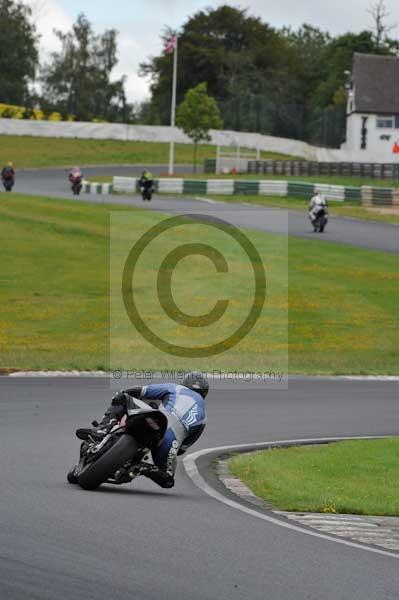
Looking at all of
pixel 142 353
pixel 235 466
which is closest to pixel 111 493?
pixel 235 466

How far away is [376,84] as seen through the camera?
90.9m

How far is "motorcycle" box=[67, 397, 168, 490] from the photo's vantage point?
1002 centimetres

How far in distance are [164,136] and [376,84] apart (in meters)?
16.6

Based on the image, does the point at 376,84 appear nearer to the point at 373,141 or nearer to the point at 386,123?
the point at 386,123

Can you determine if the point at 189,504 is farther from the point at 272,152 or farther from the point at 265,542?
the point at 272,152

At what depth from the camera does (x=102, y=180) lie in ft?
225

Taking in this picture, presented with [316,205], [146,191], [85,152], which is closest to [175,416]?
[316,205]

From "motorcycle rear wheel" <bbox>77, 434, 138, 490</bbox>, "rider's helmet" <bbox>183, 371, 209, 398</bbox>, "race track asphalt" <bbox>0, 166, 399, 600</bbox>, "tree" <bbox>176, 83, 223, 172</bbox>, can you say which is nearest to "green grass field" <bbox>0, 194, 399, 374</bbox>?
"race track asphalt" <bbox>0, 166, 399, 600</bbox>

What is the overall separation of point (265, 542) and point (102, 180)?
6150 cm

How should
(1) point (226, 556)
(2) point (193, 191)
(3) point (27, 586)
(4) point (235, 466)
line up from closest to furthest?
(3) point (27, 586)
(1) point (226, 556)
(4) point (235, 466)
(2) point (193, 191)

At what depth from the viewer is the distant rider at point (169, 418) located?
10453 mm

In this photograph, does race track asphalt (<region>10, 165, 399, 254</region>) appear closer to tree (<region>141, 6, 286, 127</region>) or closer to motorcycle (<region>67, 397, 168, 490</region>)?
motorcycle (<region>67, 397, 168, 490</region>)

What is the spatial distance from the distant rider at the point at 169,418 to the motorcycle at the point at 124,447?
130 mm

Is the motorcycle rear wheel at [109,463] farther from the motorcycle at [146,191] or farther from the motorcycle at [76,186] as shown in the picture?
the motorcycle at [76,186]
